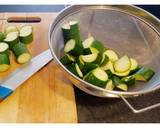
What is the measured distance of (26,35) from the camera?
84 cm

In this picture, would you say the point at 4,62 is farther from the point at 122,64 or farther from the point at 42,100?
the point at 122,64

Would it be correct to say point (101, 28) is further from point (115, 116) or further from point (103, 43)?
point (115, 116)

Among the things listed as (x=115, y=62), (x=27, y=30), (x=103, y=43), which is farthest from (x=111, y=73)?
(x=27, y=30)

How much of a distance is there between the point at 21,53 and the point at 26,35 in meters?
0.07

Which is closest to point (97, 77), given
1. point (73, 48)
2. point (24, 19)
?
point (73, 48)

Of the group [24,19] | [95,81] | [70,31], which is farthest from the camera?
[24,19]

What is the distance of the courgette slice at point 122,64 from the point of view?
0.77 m

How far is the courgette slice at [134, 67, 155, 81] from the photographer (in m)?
0.78

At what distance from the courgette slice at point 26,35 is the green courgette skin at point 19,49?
0.03 meters

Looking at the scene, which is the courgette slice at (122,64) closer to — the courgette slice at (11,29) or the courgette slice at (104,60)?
the courgette slice at (104,60)

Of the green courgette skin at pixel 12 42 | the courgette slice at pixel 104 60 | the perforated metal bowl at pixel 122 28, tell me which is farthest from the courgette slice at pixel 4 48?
the courgette slice at pixel 104 60

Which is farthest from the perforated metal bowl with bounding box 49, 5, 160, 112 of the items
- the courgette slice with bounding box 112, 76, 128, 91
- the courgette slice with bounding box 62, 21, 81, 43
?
the courgette slice with bounding box 112, 76, 128, 91

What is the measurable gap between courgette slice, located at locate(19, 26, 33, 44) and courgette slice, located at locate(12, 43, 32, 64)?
1.3 inches

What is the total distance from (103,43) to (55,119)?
28 centimetres
